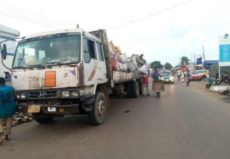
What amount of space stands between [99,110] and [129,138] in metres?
2.04

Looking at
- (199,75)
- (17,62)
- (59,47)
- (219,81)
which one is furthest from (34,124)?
(199,75)

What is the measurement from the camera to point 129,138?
7.23m

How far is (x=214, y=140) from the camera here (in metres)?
6.81

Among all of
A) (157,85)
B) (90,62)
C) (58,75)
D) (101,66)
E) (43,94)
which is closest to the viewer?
(58,75)

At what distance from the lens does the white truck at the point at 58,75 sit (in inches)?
304

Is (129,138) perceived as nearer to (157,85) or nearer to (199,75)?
(157,85)

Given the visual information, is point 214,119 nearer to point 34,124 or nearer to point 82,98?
point 82,98

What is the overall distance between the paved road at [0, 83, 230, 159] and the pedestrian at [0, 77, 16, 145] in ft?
1.14

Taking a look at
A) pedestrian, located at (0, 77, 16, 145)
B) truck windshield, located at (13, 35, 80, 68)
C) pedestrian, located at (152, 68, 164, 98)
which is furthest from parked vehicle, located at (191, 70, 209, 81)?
pedestrian, located at (0, 77, 16, 145)

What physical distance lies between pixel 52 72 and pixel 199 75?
3795cm

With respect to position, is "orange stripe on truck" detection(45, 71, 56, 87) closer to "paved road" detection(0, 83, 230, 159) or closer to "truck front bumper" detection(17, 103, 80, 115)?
"truck front bumper" detection(17, 103, 80, 115)

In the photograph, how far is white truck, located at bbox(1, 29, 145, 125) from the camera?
773 centimetres

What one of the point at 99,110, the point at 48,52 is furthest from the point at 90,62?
the point at 99,110

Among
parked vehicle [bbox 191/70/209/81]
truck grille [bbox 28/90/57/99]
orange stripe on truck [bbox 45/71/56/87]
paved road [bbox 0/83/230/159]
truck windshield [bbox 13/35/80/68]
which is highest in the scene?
truck windshield [bbox 13/35/80/68]
